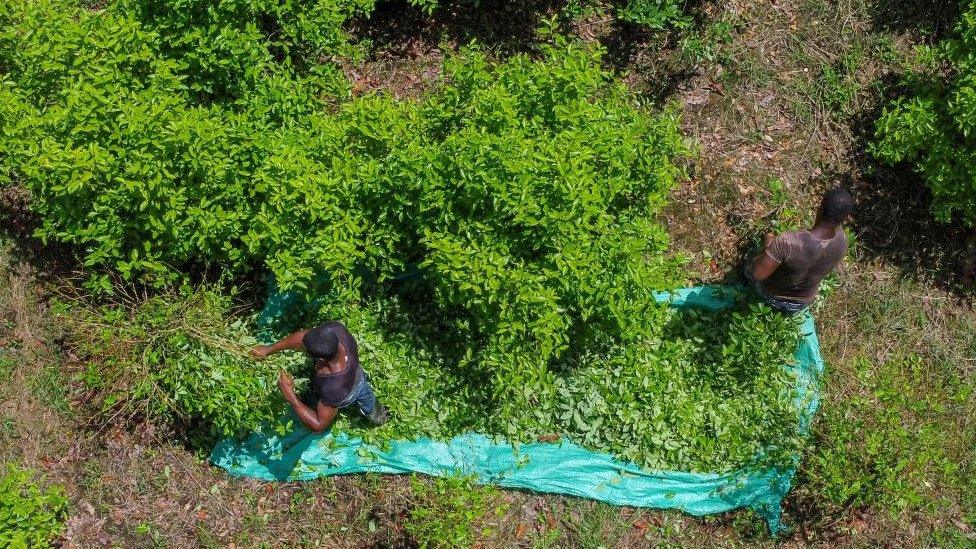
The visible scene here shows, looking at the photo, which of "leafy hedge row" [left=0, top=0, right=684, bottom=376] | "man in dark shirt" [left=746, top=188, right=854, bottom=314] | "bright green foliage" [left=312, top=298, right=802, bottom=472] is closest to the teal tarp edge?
"bright green foliage" [left=312, top=298, right=802, bottom=472]

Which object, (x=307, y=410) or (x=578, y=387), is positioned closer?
(x=307, y=410)

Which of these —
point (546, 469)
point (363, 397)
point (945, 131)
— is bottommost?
point (546, 469)

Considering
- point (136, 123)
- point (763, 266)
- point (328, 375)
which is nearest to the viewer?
point (136, 123)

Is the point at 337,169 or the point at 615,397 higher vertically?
the point at 337,169

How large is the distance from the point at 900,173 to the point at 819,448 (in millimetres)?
3005

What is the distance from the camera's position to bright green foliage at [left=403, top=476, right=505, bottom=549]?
5.97m

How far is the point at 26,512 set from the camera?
597 cm

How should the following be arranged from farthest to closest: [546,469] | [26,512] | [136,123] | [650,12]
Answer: [650,12] → [546,469] → [26,512] → [136,123]

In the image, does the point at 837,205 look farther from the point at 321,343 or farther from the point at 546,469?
the point at 321,343

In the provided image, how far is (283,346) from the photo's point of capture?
6051 millimetres

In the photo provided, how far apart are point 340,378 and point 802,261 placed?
3705mm

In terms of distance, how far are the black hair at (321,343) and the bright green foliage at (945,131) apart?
17.3 ft

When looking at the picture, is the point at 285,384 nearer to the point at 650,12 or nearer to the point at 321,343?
the point at 321,343

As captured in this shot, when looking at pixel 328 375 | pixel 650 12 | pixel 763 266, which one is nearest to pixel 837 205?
pixel 763 266
